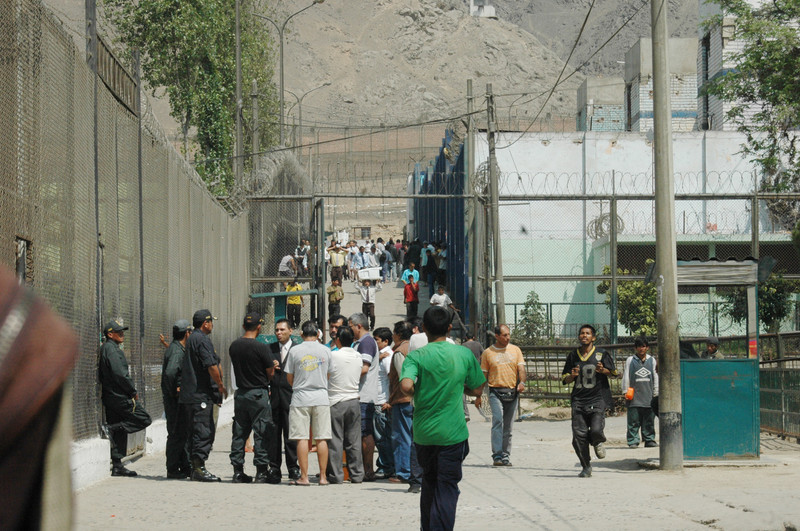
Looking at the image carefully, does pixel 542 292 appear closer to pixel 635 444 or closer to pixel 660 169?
pixel 635 444

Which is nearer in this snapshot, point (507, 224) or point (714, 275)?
point (714, 275)

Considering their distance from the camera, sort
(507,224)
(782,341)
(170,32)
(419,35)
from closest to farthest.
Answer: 1. (782,341)
2. (507,224)
3. (170,32)
4. (419,35)

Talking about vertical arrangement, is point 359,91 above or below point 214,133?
above

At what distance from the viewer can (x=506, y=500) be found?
9.65m

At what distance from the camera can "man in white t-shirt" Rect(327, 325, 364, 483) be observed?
11070 mm

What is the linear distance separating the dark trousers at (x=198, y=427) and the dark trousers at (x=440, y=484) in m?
4.15

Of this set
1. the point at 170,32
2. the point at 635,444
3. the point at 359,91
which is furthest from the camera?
the point at 359,91

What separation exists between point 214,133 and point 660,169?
26.6m

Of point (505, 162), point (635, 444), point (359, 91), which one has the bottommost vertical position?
point (635, 444)

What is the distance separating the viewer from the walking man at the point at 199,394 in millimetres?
10875

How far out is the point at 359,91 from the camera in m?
140

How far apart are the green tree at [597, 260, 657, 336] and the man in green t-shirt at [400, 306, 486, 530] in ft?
47.0

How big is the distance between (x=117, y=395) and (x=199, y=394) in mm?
805

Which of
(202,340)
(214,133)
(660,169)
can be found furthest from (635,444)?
(214,133)
